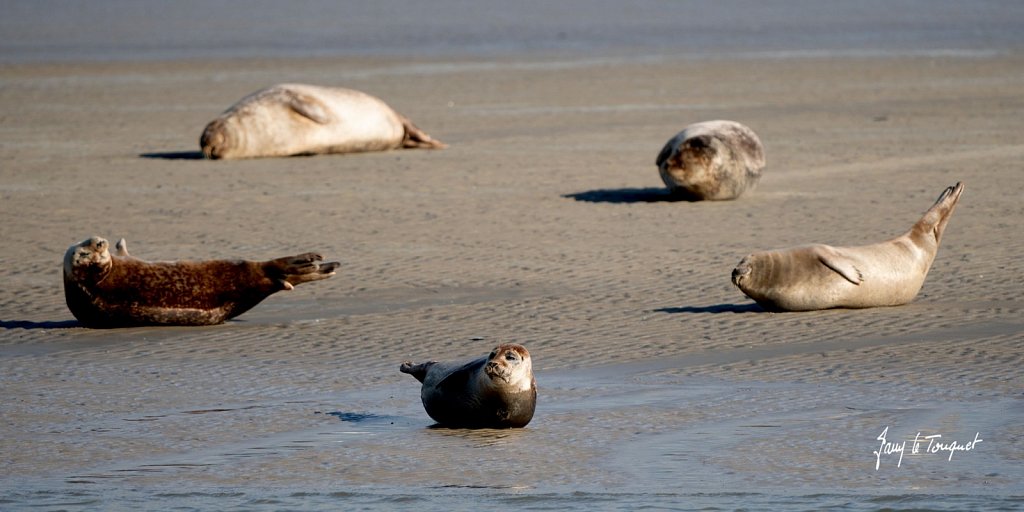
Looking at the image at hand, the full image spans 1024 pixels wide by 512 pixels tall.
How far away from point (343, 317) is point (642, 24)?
31.9 meters

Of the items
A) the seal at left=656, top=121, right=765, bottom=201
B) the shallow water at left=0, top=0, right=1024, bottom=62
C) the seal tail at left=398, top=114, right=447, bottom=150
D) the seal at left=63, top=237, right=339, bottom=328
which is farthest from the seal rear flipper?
the shallow water at left=0, top=0, right=1024, bottom=62

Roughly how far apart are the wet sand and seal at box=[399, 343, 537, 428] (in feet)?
0.25

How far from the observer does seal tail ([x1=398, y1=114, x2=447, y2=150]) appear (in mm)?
15719

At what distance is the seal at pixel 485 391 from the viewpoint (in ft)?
19.1

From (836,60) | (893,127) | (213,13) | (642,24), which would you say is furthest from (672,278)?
(213,13)

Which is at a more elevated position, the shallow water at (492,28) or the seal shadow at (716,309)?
the shallow water at (492,28)

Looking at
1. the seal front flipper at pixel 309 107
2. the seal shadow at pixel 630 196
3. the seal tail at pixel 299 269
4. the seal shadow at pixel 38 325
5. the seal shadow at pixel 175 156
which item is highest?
the seal front flipper at pixel 309 107

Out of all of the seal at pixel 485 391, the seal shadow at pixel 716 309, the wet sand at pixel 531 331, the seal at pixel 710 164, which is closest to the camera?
the wet sand at pixel 531 331

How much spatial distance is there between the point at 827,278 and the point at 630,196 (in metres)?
4.43

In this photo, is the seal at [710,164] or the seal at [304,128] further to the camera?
the seal at [304,128]

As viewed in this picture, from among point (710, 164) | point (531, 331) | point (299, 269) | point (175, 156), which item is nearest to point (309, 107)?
point (175, 156)

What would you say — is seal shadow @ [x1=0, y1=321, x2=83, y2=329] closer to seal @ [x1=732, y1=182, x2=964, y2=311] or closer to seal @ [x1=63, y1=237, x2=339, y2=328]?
seal @ [x1=63, y1=237, x2=339, y2=328]

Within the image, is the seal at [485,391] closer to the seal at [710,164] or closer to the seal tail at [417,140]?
the seal at [710,164]

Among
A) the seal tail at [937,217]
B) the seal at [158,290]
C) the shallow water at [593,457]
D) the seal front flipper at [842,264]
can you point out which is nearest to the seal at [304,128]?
the seal at [158,290]
